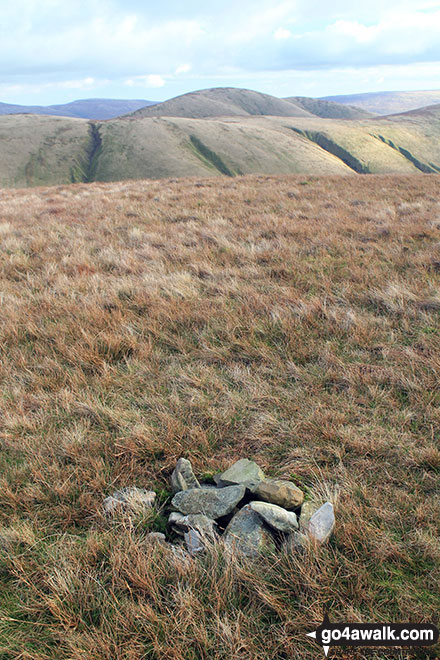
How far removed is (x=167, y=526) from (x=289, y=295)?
3.86 m

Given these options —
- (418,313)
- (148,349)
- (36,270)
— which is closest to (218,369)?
(148,349)

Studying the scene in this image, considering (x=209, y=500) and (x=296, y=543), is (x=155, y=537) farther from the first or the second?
(x=296, y=543)

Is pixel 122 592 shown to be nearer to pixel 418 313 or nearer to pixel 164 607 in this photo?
pixel 164 607

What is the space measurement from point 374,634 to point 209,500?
111 cm

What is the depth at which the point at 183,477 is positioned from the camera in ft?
8.52

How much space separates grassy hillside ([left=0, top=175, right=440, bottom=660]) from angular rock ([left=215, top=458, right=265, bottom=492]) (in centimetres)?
16

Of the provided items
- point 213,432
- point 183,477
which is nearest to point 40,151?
point 213,432

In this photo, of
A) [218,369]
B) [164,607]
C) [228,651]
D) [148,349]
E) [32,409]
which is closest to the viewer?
[228,651]

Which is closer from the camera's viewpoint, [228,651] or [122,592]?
[228,651]

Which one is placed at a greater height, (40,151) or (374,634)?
(40,151)

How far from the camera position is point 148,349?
4270mm

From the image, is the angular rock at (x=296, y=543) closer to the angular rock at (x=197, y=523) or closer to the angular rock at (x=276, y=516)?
the angular rock at (x=276, y=516)

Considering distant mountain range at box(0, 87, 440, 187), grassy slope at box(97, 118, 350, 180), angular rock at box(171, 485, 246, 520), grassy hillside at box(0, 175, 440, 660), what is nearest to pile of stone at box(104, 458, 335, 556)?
angular rock at box(171, 485, 246, 520)

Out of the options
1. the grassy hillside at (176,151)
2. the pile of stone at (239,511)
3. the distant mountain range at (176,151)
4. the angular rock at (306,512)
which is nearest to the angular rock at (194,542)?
the pile of stone at (239,511)
